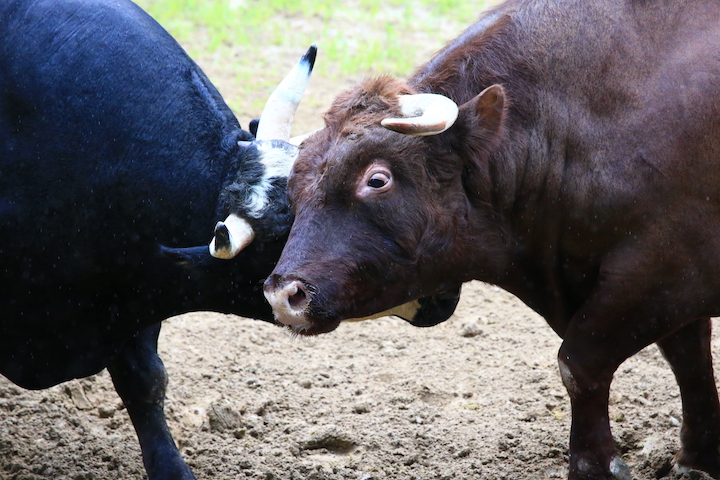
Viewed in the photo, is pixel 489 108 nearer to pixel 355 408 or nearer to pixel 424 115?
pixel 424 115

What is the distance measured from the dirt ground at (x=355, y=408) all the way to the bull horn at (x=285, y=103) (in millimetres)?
1077

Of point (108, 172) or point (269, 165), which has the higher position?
point (269, 165)

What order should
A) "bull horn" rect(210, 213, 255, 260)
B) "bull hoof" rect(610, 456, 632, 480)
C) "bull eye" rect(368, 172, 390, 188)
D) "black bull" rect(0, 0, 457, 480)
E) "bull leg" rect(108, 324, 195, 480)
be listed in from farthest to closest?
"bull leg" rect(108, 324, 195, 480) → "black bull" rect(0, 0, 457, 480) → "bull horn" rect(210, 213, 255, 260) → "bull hoof" rect(610, 456, 632, 480) → "bull eye" rect(368, 172, 390, 188)

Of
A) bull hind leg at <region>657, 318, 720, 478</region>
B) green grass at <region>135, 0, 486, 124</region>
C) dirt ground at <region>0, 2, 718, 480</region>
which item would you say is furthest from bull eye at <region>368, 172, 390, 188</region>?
green grass at <region>135, 0, 486, 124</region>

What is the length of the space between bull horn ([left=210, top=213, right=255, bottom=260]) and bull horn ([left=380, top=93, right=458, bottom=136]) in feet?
3.32

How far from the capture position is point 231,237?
434 cm

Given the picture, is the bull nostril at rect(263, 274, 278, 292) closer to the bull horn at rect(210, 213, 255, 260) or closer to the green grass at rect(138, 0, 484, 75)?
the bull horn at rect(210, 213, 255, 260)

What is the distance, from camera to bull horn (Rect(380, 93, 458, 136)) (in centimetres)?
364

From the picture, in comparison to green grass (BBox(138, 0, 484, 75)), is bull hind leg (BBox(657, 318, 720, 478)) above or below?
below

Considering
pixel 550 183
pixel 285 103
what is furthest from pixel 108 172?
pixel 550 183

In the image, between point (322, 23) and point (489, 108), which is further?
point (322, 23)

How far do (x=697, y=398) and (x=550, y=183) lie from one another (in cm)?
161

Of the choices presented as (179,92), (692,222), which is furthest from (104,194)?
(692,222)

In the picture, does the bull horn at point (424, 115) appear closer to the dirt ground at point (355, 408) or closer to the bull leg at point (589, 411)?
the bull leg at point (589, 411)
